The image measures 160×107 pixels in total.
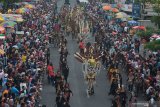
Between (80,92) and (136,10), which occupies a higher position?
(136,10)

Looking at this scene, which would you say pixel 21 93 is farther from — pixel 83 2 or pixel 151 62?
pixel 83 2

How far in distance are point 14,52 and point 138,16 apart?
2317 cm

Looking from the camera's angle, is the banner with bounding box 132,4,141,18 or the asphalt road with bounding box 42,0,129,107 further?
the banner with bounding box 132,4,141,18

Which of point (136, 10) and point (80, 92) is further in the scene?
point (136, 10)

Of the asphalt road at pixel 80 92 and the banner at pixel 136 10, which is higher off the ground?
the banner at pixel 136 10

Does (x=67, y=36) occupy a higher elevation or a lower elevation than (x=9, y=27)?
lower

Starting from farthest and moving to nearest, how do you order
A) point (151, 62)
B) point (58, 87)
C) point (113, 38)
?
point (113, 38), point (151, 62), point (58, 87)

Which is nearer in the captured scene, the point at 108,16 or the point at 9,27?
Result: the point at 9,27

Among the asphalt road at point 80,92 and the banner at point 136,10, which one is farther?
the banner at point 136,10

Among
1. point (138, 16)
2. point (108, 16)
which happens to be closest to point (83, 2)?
point (108, 16)

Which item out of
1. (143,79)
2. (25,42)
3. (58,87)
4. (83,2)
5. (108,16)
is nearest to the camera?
(58,87)

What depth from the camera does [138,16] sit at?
182ft

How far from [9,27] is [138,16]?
18398 millimetres

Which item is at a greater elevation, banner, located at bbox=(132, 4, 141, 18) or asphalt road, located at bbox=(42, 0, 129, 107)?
banner, located at bbox=(132, 4, 141, 18)
